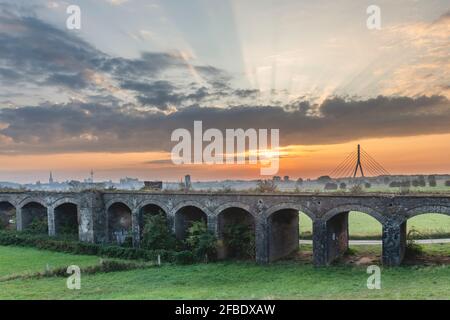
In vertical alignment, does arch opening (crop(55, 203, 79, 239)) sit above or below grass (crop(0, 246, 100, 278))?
above

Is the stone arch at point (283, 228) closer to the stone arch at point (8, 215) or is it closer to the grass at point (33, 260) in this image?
the grass at point (33, 260)

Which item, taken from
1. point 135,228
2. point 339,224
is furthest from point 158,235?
point 339,224

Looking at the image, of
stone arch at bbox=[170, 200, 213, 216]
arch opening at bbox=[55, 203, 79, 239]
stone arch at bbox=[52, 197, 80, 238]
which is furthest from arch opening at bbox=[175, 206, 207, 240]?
arch opening at bbox=[55, 203, 79, 239]

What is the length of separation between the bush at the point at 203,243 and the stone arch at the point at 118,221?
8.02 m

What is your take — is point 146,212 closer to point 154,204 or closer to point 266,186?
point 154,204

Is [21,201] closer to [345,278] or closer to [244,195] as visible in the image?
[244,195]

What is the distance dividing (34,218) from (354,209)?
32536 millimetres

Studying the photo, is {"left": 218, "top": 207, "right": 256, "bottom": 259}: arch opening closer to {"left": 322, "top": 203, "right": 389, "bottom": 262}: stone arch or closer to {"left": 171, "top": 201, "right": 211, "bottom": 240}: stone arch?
{"left": 171, "top": 201, "right": 211, "bottom": 240}: stone arch

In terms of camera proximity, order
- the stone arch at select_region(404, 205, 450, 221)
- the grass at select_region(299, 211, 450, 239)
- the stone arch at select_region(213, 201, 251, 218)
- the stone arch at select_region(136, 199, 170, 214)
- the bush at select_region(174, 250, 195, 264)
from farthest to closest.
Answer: the grass at select_region(299, 211, 450, 239), the stone arch at select_region(136, 199, 170, 214), the stone arch at select_region(213, 201, 251, 218), the bush at select_region(174, 250, 195, 264), the stone arch at select_region(404, 205, 450, 221)

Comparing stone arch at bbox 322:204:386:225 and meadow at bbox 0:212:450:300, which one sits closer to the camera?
meadow at bbox 0:212:450:300

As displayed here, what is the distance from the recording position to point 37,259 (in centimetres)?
3009

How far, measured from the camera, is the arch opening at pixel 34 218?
3919cm

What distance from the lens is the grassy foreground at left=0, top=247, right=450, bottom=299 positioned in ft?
58.7

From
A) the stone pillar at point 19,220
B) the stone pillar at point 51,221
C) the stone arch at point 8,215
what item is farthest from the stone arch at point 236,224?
the stone arch at point 8,215
